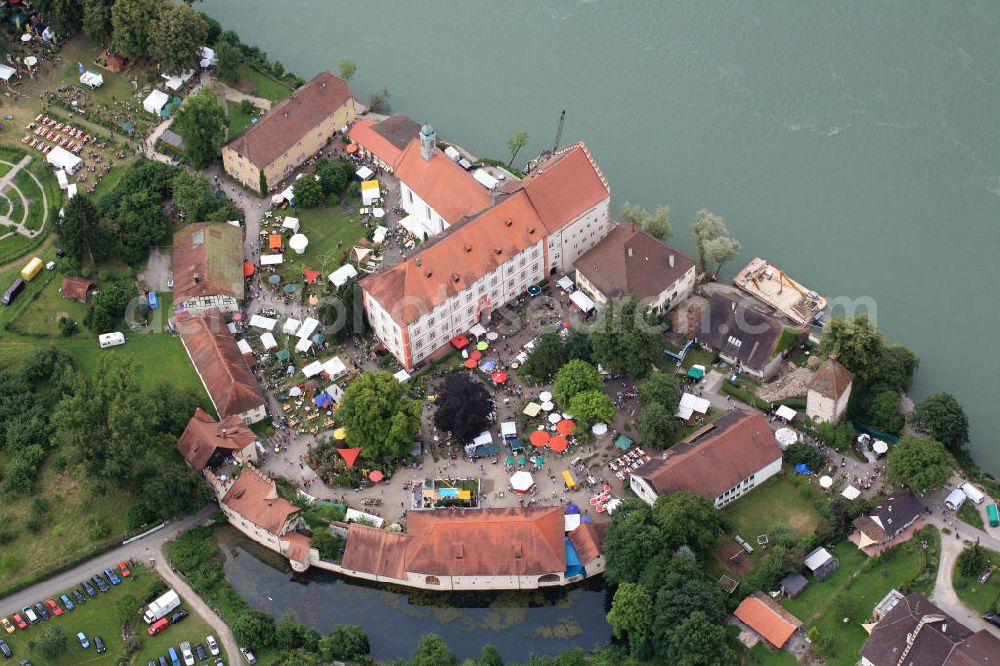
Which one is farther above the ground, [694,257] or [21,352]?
[694,257]

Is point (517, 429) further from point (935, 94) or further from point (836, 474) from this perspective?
point (935, 94)

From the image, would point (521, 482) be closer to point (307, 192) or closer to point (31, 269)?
point (307, 192)

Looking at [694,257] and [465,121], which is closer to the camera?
[694,257]

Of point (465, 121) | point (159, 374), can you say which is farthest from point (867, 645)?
point (465, 121)

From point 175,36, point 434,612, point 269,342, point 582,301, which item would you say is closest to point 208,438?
point 269,342

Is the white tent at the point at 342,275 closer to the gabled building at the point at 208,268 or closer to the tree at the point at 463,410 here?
the gabled building at the point at 208,268

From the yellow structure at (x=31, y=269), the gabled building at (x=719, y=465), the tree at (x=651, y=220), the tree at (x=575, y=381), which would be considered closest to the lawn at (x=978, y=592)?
the gabled building at (x=719, y=465)

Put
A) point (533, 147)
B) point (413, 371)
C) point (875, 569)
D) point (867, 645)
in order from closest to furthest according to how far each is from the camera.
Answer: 1. point (867, 645)
2. point (875, 569)
3. point (413, 371)
4. point (533, 147)
